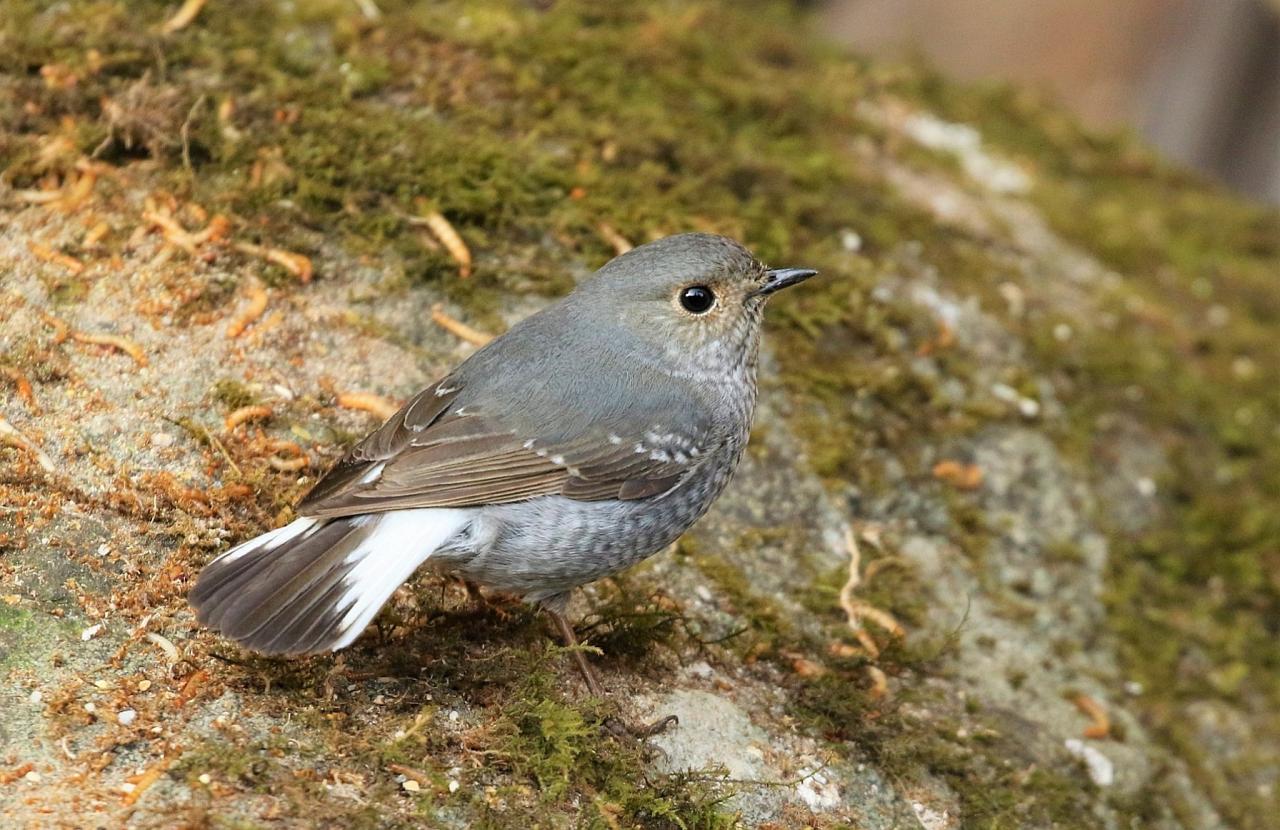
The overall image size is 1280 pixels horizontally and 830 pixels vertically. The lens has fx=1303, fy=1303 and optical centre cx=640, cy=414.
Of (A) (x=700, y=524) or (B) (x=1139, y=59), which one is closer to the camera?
(A) (x=700, y=524)

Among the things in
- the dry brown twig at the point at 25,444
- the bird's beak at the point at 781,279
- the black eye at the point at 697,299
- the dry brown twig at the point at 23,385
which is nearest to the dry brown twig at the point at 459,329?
the black eye at the point at 697,299

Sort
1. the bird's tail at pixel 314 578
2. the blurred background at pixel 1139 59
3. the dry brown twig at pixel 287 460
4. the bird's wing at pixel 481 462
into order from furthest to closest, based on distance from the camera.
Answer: the blurred background at pixel 1139 59
the dry brown twig at pixel 287 460
the bird's wing at pixel 481 462
the bird's tail at pixel 314 578

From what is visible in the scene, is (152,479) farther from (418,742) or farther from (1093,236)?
(1093,236)

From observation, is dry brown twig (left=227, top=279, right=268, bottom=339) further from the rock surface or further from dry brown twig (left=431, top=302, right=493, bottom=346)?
dry brown twig (left=431, top=302, right=493, bottom=346)

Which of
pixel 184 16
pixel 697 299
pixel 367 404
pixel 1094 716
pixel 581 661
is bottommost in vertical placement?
pixel 1094 716

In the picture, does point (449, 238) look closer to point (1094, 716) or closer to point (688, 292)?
point (688, 292)

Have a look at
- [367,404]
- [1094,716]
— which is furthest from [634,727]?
[1094,716]

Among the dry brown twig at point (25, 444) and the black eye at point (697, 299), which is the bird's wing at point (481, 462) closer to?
the black eye at point (697, 299)
